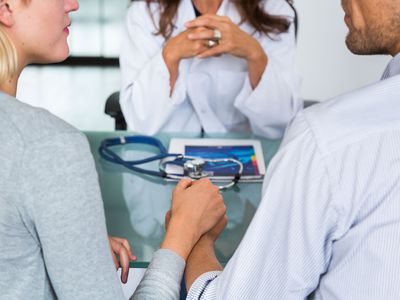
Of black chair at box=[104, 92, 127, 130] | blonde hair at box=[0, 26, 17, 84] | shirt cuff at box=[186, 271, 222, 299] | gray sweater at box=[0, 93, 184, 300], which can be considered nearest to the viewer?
gray sweater at box=[0, 93, 184, 300]

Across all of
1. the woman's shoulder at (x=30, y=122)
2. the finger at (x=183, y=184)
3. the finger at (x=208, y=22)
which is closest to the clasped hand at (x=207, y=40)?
the finger at (x=208, y=22)

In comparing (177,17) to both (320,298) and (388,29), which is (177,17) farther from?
(320,298)

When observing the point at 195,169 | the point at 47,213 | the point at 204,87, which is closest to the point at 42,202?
the point at 47,213

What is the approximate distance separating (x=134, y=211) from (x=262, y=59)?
62 cm

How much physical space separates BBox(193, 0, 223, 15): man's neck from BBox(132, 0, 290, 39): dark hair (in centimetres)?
6

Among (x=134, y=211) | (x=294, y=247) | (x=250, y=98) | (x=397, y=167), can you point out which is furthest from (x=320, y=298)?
(x=250, y=98)

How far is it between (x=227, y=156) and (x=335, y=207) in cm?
73

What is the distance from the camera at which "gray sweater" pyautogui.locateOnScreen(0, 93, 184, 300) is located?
77 centimetres

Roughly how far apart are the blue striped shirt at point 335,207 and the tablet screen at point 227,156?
569 mm

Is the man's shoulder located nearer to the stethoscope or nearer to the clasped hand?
the stethoscope

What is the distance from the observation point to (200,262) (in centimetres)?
110

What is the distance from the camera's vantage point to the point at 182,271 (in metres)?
1.07

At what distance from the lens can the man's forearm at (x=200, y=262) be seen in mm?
1077

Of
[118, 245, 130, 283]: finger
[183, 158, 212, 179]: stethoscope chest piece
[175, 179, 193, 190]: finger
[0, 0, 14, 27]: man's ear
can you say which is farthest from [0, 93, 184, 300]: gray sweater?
[183, 158, 212, 179]: stethoscope chest piece
